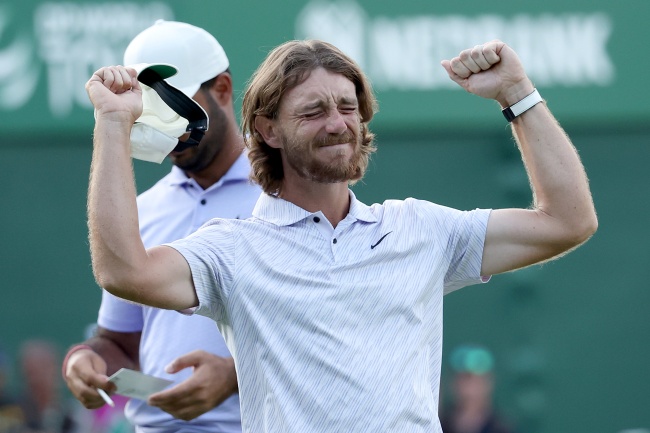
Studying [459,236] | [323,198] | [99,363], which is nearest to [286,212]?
[323,198]

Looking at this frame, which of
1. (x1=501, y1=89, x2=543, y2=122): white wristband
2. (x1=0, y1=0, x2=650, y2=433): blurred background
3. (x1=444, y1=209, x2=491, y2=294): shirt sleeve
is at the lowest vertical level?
(x1=0, y1=0, x2=650, y2=433): blurred background

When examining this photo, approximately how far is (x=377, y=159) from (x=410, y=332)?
4.46 meters

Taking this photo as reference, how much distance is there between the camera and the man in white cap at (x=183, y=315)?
11.5ft

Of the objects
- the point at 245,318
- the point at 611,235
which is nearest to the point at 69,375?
the point at 245,318

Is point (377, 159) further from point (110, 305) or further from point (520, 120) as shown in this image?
point (520, 120)

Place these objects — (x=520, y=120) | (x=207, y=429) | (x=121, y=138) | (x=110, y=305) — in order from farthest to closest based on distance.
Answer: (x=110, y=305) → (x=207, y=429) → (x=520, y=120) → (x=121, y=138)

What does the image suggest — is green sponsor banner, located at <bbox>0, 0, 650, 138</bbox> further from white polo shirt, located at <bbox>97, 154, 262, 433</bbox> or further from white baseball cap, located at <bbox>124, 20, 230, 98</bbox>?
white polo shirt, located at <bbox>97, 154, 262, 433</bbox>

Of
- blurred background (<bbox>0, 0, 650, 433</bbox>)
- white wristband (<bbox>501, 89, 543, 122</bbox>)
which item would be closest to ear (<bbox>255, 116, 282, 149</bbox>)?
white wristband (<bbox>501, 89, 543, 122</bbox>)

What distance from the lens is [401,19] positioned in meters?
7.30

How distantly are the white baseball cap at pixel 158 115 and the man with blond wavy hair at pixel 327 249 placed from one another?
23cm

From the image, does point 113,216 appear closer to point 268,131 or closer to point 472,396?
point 268,131

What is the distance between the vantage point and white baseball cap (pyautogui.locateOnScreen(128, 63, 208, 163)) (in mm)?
3139

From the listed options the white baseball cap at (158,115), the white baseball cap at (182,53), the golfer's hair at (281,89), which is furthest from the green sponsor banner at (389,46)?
the golfer's hair at (281,89)

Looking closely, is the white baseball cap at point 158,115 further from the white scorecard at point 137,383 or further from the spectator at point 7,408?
the spectator at point 7,408
